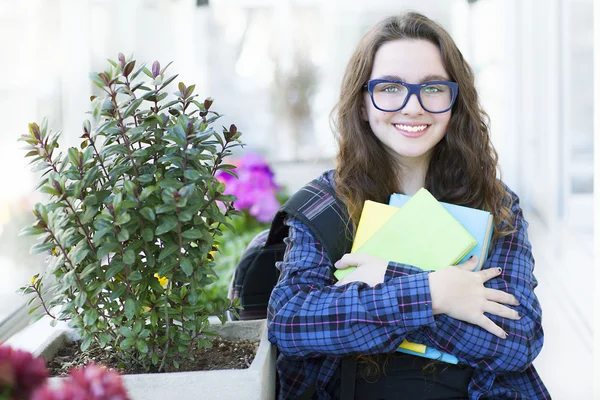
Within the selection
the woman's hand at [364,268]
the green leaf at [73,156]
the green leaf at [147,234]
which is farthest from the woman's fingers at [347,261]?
the green leaf at [73,156]

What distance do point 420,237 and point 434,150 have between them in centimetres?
37

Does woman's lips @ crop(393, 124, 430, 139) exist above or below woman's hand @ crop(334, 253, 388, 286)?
above

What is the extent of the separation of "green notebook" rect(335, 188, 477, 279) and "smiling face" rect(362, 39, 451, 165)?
0.18 m

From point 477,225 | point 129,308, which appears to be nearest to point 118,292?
point 129,308

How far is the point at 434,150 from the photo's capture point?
5.72 feet

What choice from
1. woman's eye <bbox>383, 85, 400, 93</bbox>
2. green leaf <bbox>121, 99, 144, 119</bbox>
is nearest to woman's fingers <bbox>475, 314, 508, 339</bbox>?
woman's eye <bbox>383, 85, 400, 93</bbox>

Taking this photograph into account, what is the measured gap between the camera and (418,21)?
164 cm

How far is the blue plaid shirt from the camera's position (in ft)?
4.40

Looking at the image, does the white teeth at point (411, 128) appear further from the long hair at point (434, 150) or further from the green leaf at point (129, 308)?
the green leaf at point (129, 308)

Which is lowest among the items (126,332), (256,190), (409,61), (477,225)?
(256,190)

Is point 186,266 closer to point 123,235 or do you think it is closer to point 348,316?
point 123,235

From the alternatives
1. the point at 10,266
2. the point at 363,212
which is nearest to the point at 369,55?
the point at 363,212

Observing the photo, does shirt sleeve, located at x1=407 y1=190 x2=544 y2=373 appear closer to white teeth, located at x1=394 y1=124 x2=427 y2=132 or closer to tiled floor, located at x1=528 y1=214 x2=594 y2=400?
white teeth, located at x1=394 y1=124 x2=427 y2=132

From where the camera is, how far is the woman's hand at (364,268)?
1411 millimetres
